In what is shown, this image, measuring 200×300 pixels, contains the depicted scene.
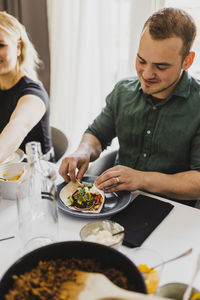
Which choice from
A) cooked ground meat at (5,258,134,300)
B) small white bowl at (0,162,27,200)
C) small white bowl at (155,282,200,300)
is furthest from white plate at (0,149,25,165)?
small white bowl at (155,282,200,300)

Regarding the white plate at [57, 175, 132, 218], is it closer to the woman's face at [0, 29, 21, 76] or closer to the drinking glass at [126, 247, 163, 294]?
the drinking glass at [126, 247, 163, 294]

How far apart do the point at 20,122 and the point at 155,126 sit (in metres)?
0.70

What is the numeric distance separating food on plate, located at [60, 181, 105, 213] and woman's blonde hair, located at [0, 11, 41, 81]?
3.47ft

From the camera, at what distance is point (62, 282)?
630mm

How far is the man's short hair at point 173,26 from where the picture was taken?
1239 millimetres

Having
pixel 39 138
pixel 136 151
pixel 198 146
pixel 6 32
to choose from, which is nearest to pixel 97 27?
pixel 6 32

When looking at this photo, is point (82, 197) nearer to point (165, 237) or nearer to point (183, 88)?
point (165, 237)

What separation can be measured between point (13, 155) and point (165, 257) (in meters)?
0.95

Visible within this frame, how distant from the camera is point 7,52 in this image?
1.81 meters

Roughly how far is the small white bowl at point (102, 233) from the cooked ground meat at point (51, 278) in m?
0.14

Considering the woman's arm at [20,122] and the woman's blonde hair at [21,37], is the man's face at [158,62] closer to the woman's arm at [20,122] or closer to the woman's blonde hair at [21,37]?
the woman's arm at [20,122]

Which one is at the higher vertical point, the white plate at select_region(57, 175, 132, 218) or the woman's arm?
the woman's arm

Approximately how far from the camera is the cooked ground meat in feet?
1.96

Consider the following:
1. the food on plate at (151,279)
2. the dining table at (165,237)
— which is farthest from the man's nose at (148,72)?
the food on plate at (151,279)
